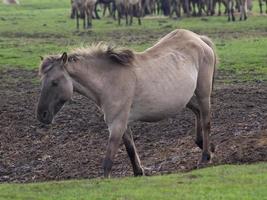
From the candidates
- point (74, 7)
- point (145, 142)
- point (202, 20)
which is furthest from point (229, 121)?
point (74, 7)

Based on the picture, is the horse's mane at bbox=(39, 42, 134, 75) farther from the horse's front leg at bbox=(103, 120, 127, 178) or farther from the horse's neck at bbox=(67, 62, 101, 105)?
the horse's front leg at bbox=(103, 120, 127, 178)

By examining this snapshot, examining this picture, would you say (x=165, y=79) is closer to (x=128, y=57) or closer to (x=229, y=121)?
(x=128, y=57)

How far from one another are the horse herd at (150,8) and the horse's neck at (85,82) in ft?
94.2

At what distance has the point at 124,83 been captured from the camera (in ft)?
37.8

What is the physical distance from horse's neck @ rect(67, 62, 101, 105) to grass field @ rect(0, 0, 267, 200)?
117 cm

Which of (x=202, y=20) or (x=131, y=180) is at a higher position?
(x=131, y=180)

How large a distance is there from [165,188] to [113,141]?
1.26 metres

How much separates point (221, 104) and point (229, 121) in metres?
1.80

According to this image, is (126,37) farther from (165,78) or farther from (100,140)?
(165,78)

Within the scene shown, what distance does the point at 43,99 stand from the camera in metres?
11.3

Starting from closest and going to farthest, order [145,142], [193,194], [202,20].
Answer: [193,194] → [145,142] → [202,20]

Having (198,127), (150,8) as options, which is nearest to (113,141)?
(198,127)

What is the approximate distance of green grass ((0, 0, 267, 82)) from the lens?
23695 mm

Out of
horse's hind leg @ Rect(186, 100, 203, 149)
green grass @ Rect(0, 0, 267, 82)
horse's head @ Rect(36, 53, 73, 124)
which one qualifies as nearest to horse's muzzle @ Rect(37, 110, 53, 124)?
horse's head @ Rect(36, 53, 73, 124)
